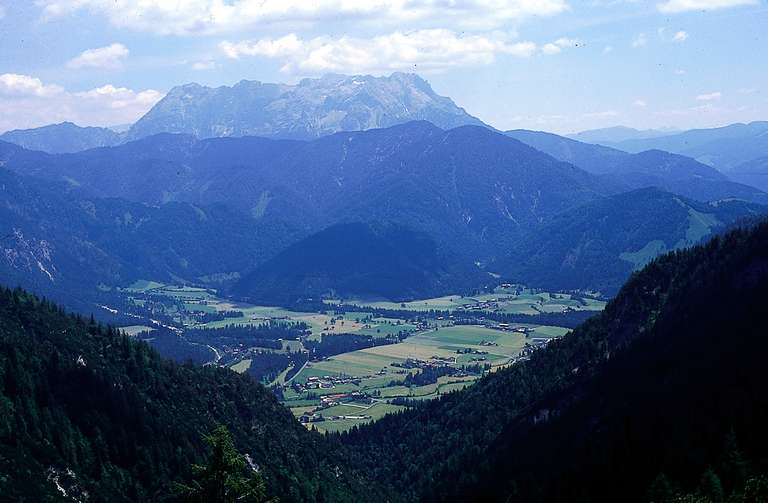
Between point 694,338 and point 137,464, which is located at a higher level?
point 694,338

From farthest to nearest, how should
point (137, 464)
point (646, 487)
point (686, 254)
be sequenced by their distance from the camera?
1. point (686, 254)
2. point (137, 464)
3. point (646, 487)

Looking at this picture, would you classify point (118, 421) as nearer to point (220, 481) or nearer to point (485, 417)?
point (485, 417)

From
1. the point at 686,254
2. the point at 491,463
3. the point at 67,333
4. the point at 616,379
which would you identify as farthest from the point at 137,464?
the point at 686,254

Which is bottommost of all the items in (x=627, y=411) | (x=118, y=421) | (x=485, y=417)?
(x=485, y=417)

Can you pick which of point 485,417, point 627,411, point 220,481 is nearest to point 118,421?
point 627,411

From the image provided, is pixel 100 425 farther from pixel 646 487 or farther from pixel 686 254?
pixel 686 254
